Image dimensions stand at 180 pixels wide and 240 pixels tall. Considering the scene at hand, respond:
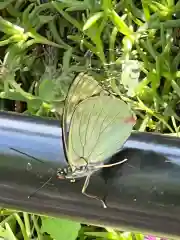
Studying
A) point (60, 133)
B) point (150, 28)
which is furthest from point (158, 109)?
point (60, 133)

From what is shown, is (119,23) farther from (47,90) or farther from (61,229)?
(61,229)

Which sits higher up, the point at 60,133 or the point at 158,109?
the point at 60,133

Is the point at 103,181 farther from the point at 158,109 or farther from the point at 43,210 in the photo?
the point at 158,109

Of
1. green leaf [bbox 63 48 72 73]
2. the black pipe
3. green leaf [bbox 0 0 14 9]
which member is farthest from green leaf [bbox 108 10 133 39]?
the black pipe

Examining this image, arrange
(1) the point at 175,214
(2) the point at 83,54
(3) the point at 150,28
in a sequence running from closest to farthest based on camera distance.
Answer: (1) the point at 175,214 → (3) the point at 150,28 → (2) the point at 83,54

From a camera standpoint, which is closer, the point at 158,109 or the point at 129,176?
the point at 129,176

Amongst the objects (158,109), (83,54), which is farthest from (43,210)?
(83,54)

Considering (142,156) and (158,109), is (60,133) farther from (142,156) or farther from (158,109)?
(158,109)

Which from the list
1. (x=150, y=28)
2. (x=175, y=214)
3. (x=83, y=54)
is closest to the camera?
(x=175, y=214)
